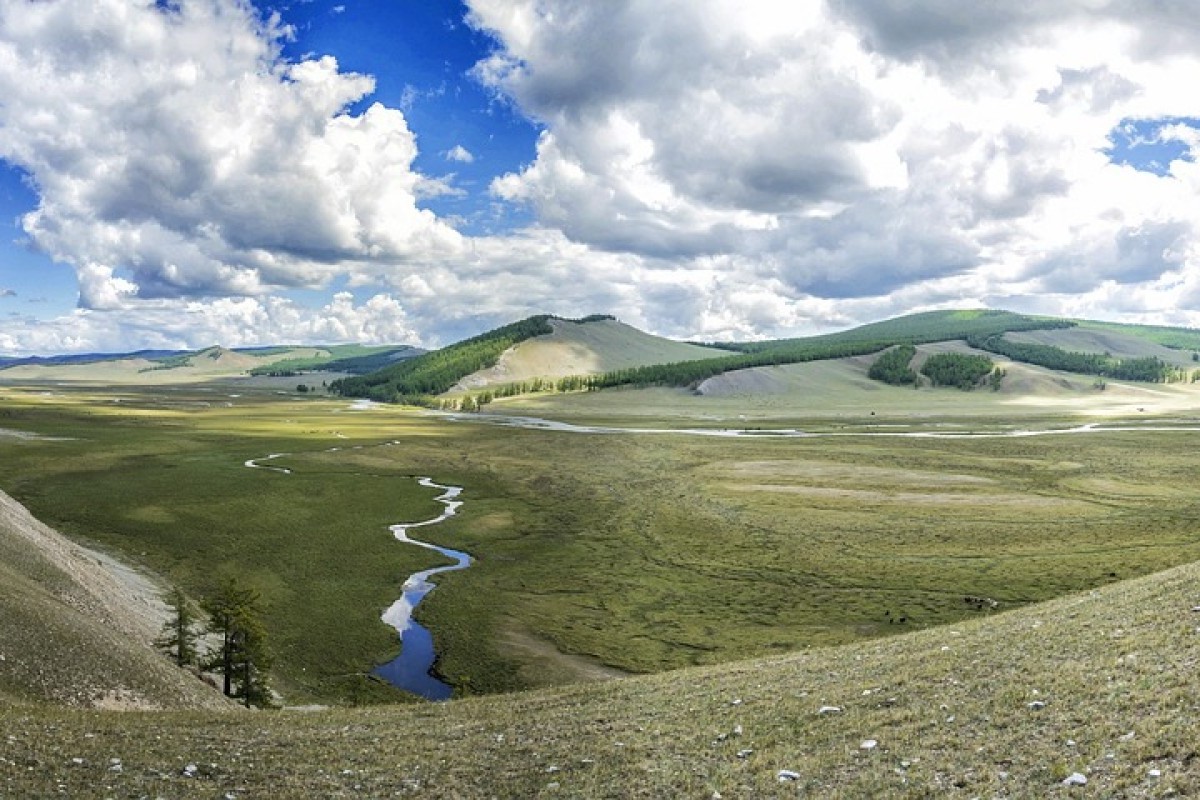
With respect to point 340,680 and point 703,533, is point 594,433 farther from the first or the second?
point 340,680

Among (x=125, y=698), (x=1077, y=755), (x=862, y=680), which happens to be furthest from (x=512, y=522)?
(x=1077, y=755)

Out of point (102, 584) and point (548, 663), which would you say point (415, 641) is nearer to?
point (548, 663)

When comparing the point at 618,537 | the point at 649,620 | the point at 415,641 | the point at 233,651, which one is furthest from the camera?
the point at 618,537

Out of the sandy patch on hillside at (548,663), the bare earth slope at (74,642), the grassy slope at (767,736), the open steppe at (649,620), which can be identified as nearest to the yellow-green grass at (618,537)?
the sandy patch on hillside at (548,663)

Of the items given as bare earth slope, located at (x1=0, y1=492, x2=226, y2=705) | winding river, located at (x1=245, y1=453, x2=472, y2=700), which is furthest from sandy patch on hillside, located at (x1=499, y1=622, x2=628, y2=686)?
bare earth slope, located at (x1=0, y1=492, x2=226, y2=705)

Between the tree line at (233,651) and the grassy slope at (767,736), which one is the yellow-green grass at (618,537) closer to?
the tree line at (233,651)

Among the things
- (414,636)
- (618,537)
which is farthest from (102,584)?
(618,537)

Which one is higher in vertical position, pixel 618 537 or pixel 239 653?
pixel 239 653
